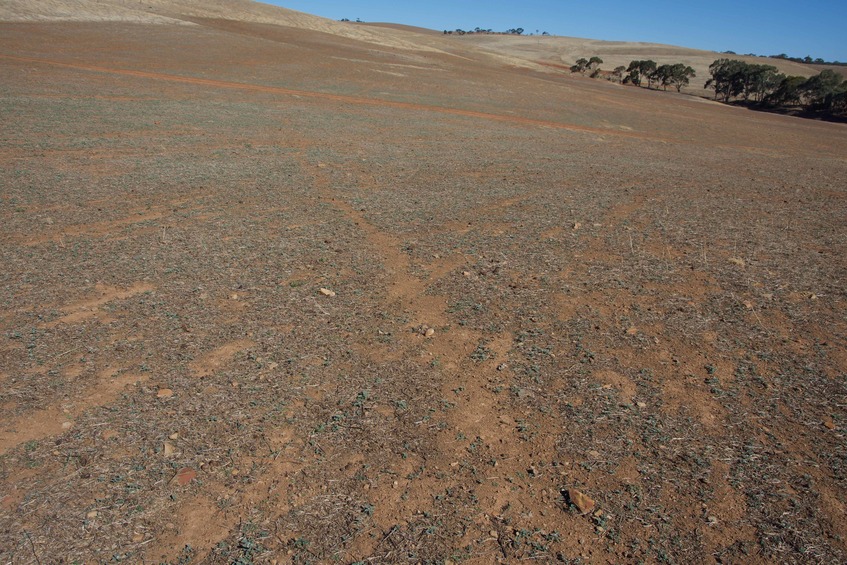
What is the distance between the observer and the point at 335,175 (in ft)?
41.3

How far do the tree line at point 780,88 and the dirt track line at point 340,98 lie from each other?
4144 cm

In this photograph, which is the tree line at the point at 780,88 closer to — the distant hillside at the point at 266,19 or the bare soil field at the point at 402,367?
the distant hillside at the point at 266,19

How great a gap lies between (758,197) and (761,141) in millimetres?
17926

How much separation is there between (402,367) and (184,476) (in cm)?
210

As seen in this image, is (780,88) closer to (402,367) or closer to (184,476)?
(402,367)

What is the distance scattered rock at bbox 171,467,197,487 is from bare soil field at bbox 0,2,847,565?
0.07 feet

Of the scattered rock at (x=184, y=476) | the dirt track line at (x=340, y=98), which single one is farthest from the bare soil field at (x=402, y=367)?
the dirt track line at (x=340, y=98)

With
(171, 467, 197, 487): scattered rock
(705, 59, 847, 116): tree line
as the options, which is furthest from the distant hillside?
(171, 467, 197, 487): scattered rock

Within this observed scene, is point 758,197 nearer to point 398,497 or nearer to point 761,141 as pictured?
point 398,497

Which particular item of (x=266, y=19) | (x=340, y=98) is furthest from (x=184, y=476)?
(x=266, y=19)

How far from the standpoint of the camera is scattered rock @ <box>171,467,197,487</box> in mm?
3648

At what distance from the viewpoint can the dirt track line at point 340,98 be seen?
85.9 ft

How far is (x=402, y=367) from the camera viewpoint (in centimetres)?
518

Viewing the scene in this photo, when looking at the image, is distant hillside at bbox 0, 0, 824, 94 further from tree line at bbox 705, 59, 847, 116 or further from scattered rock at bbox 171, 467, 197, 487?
A: scattered rock at bbox 171, 467, 197, 487
